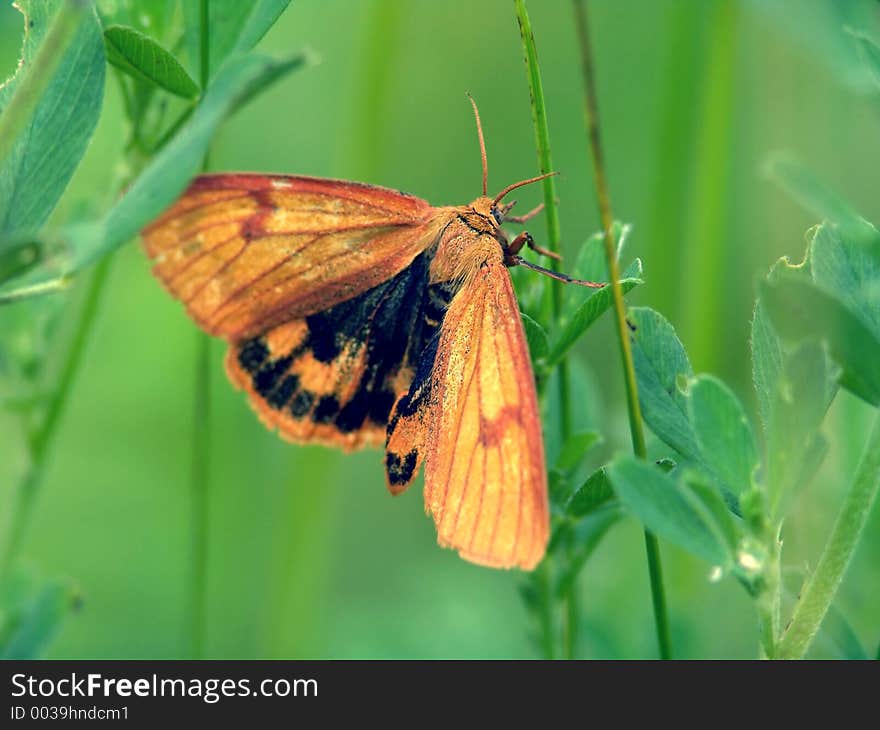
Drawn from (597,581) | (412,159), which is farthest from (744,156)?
(597,581)

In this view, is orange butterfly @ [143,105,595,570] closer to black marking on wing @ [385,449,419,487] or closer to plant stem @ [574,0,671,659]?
black marking on wing @ [385,449,419,487]

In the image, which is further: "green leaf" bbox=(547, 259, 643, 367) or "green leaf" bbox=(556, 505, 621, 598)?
"green leaf" bbox=(556, 505, 621, 598)

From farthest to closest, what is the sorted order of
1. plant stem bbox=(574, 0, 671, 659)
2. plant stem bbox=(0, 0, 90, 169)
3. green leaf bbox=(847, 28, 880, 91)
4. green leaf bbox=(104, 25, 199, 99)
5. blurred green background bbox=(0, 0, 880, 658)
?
blurred green background bbox=(0, 0, 880, 658), green leaf bbox=(104, 25, 199, 99), green leaf bbox=(847, 28, 880, 91), plant stem bbox=(574, 0, 671, 659), plant stem bbox=(0, 0, 90, 169)

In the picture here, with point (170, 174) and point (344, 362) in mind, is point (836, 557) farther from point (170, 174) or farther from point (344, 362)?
point (344, 362)

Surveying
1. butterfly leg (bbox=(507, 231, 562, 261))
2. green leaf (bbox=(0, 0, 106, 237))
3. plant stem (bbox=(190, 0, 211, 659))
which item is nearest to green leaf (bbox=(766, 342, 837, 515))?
butterfly leg (bbox=(507, 231, 562, 261))

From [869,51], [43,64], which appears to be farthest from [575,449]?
[43,64]

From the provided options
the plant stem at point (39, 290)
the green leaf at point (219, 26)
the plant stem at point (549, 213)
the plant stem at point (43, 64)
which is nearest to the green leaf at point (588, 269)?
the plant stem at point (549, 213)

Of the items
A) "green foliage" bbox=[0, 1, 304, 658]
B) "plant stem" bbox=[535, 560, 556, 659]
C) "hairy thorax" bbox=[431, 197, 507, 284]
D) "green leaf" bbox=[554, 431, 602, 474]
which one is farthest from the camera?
"hairy thorax" bbox=[431, 197, 507, 284]
